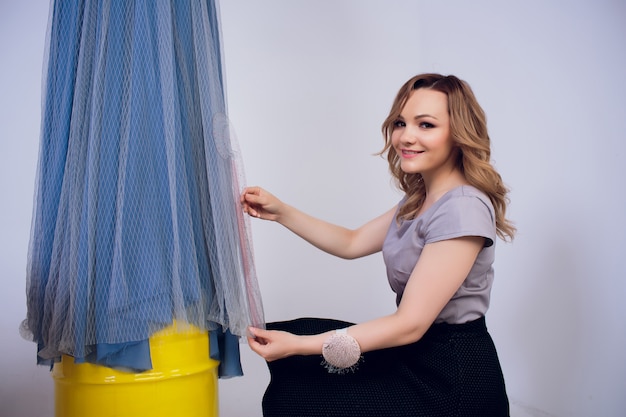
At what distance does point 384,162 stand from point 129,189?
1.75 m

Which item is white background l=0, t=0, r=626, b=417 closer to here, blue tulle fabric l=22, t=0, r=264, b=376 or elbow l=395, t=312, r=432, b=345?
elbow l=395, t=312, r=432, b=345

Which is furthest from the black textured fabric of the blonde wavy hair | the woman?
the blonde wavy hair

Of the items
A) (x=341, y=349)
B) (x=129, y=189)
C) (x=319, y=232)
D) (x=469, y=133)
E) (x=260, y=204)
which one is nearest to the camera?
(x=129, y=189)

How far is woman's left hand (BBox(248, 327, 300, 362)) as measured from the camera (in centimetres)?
145

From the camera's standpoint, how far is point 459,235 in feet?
4.81

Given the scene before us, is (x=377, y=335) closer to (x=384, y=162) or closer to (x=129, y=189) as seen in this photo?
(x=129, y=189)

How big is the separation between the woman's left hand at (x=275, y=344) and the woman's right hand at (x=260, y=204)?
343 millimetres

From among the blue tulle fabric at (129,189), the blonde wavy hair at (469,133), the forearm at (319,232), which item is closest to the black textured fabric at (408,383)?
the blue tulle fabric at (129,189)

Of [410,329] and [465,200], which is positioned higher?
[465,200]

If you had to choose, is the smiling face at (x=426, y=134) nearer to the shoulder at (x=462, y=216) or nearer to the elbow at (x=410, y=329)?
the shoulder at (x=462, y=216)

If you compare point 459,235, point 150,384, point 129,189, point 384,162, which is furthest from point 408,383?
point 384,162

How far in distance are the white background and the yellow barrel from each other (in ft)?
4.01

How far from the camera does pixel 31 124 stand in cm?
251

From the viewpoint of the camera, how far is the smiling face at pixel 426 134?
1.64 m
